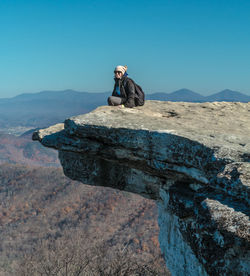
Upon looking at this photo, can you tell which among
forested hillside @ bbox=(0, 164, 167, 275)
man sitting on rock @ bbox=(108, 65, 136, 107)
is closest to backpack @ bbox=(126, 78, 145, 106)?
man sitting on rock @ bbox=(108, 65, 136, 107)

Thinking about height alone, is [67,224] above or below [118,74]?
below

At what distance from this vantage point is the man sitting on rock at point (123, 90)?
9.23m

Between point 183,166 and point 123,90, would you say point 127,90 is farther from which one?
point 183,166

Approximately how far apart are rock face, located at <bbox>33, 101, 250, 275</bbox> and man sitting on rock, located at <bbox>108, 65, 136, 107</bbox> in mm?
419

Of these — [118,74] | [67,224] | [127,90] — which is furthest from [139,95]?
[67,224]

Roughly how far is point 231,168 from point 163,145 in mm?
2015

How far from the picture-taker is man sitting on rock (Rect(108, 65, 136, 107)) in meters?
9.23

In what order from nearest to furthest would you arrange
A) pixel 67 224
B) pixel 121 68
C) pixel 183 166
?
pixel 183 166
pixel 121 68
pixel 67 224

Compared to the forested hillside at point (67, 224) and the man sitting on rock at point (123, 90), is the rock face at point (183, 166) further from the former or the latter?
the forested hillside at point (67, 224)

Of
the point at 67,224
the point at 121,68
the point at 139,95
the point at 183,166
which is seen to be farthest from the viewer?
the point at 67,224

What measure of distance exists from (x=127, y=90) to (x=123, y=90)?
156mm

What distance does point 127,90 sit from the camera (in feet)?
30.4

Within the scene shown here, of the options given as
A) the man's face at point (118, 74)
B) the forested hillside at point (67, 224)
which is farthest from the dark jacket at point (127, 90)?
the forested hillside at point (67, 224)

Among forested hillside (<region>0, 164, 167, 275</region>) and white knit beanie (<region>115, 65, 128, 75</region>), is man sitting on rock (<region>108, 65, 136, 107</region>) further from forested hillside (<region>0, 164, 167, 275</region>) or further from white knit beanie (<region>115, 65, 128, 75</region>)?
forested hillside (<region>0, 164, 167, 275</region>)
